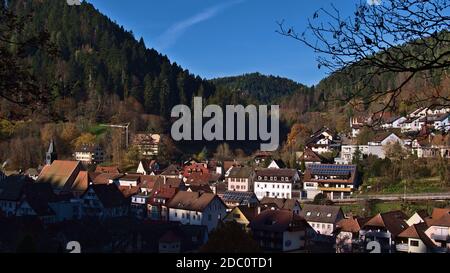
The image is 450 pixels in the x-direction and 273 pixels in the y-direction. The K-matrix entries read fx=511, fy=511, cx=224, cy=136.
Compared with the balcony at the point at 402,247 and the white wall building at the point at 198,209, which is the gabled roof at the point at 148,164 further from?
the balcony at the point at 402,247

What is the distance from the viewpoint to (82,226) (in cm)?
1508

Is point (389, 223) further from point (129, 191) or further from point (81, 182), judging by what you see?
point (81, 182)

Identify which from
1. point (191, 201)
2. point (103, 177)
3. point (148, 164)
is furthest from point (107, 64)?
point (191, 201)

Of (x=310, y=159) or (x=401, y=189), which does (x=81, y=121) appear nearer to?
(x=310, y=159)

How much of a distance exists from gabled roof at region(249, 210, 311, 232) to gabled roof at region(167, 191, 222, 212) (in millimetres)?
2794

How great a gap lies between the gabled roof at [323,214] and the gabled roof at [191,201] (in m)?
3.32

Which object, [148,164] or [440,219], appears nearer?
[440,219]

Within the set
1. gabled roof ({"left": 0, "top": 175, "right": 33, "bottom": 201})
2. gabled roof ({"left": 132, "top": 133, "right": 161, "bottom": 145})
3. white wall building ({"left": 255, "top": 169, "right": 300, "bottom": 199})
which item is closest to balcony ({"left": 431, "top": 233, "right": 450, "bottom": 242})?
white wall building ({"left": 255, "top": 169, "right": 300, "bottom": 199})

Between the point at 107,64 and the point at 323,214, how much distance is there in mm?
40560

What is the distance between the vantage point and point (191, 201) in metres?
18.4

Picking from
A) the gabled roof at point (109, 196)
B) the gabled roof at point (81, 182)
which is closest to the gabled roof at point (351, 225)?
the gabled roof at point (109, 196)

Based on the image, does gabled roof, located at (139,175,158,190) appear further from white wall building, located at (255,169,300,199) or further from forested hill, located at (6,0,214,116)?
forested hill, located at (6,0,214,116)
